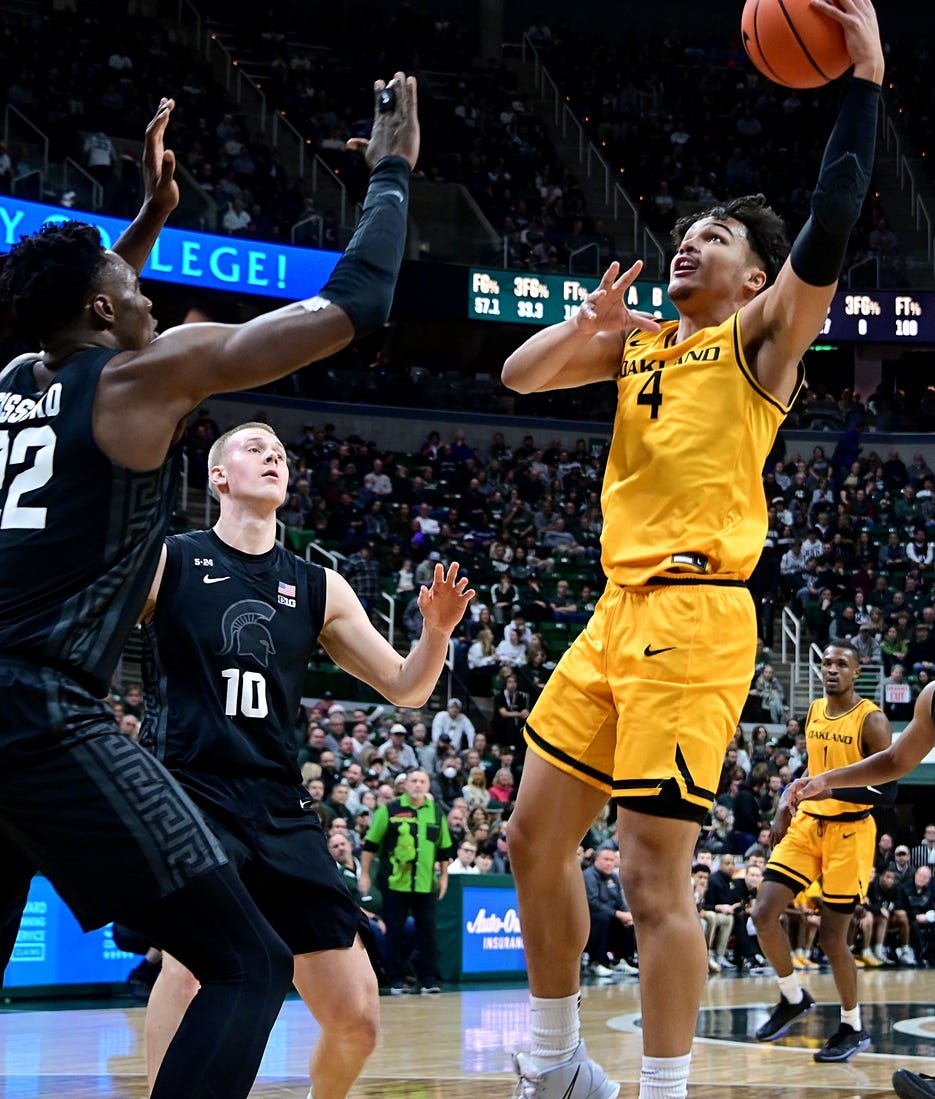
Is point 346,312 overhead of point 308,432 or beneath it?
beneath

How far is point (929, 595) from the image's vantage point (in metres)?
24.8

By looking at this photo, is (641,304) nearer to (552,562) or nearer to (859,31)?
(552,562)

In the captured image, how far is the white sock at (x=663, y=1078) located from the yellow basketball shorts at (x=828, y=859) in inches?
226

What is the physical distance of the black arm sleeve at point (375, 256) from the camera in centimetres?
349

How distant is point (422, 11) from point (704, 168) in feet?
23.4

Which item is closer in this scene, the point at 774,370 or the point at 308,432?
the point at 774,370

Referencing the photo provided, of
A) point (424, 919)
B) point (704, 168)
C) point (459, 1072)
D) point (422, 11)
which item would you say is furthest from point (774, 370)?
point (422, 11)

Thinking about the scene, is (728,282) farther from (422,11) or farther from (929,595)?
(422,11)

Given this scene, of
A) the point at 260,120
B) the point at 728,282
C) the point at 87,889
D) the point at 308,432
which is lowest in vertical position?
the point at 87,889

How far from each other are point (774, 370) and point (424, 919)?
987 cm

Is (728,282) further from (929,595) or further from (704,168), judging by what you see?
(704,168)

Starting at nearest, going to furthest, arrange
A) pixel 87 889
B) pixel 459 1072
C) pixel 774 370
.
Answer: pixel 87 889 < pixel 774 370 < pixel 459 1072

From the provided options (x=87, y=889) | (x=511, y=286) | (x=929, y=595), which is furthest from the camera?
(x=511, y=286)

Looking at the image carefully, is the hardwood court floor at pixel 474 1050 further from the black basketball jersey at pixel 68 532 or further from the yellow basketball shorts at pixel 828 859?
the black basketball jersey at pixel 68 532
